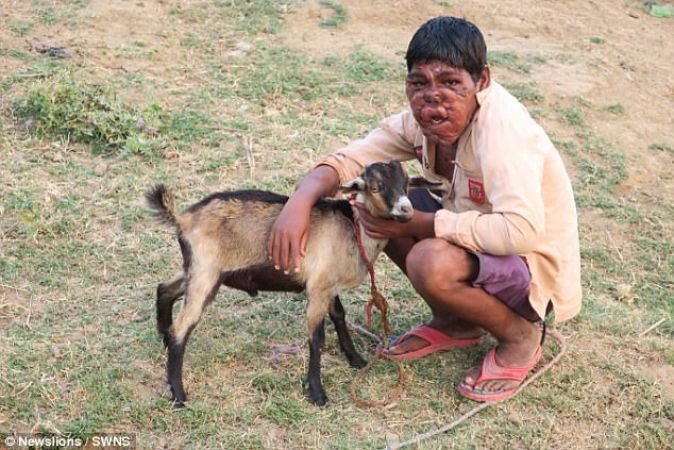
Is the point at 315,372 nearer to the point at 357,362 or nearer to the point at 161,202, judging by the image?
the point at 357,362

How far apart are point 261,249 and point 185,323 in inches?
18.2

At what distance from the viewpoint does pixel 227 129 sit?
6.16 metres

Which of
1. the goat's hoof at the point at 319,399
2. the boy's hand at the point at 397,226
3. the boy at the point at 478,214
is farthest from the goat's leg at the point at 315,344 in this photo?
the boy's hand at the point at 397,226

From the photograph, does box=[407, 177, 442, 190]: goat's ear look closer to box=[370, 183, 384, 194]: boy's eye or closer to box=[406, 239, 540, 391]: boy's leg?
box=[370, 183, 384, 194]: boy's eye

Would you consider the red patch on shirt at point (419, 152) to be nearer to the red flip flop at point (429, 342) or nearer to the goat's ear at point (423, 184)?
the goat's ear at point (423, 184)

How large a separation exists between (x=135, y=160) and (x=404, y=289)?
2.25 metres

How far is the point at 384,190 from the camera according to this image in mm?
3523

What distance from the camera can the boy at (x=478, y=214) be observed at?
330 cm

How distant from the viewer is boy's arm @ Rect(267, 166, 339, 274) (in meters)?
3.52

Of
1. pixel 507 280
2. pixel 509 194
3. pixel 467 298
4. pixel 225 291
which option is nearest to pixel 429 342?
pixel 467 298

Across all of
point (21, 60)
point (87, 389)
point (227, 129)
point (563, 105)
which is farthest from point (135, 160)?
point (563, 105)

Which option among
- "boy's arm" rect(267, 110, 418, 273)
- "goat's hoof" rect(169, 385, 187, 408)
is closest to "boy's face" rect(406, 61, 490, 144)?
"boy's arm" rect(267, 110, 418, 273)

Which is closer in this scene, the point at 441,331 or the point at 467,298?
the point at 467,298

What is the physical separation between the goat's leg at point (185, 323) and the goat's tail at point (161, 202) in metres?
0.30
